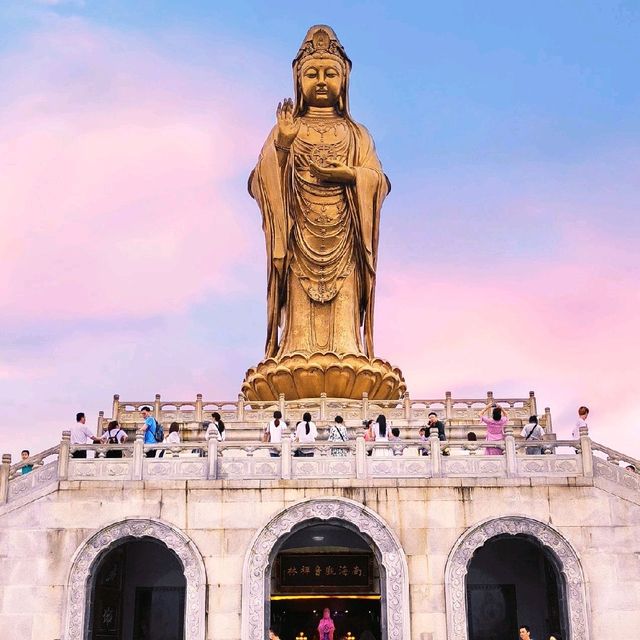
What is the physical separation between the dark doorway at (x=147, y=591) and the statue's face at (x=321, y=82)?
1282cm

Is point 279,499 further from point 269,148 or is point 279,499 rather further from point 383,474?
point 269,148

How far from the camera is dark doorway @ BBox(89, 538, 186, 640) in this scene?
51.7 ft

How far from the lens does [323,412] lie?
1906cm

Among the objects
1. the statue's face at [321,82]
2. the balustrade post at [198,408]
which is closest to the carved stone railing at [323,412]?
the balustrade post at [198,408]

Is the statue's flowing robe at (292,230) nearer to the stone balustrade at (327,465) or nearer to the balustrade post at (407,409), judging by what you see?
the balustrade post at (407,409)

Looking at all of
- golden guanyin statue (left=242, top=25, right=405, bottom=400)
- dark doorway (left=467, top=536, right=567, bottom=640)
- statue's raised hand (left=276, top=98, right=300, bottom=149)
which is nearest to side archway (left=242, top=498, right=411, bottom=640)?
dark doorway (left=467, top=536, right=567, bottom=640)

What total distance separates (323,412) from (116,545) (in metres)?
5.83

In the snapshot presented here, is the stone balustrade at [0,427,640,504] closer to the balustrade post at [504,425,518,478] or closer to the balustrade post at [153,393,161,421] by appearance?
the balustrade post at [504,425,518,478]

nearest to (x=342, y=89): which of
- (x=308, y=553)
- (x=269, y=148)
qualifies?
(x=269, y=148)

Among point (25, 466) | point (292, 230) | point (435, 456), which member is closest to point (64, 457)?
point (25, 466)

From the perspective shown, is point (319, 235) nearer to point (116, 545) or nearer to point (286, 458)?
point (286, 458)

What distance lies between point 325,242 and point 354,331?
7.35 feet

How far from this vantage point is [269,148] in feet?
78.7

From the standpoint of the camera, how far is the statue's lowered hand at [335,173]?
2356 cm
